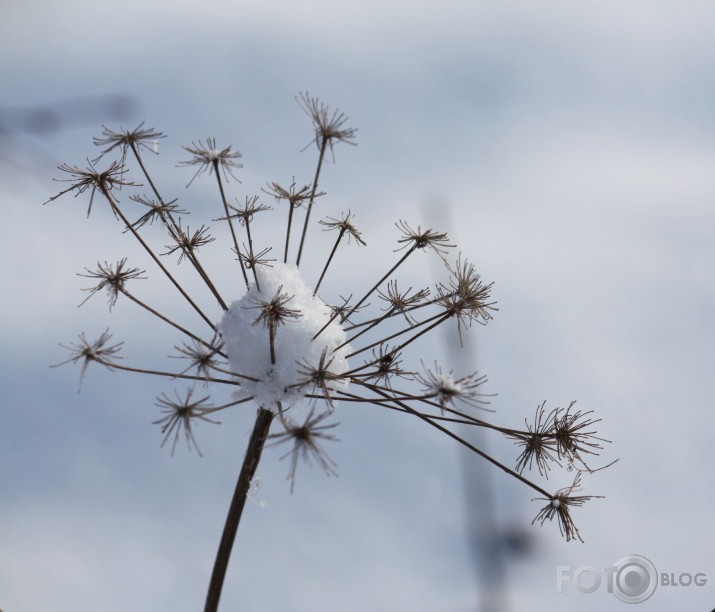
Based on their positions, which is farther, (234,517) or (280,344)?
(280,344)

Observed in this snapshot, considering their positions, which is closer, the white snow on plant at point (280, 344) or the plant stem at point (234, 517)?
the plant stem at point (234, 517)

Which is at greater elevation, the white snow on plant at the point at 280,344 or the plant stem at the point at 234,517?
the white snow on plant at the point at 280,344

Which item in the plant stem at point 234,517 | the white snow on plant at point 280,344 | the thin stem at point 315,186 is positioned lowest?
the plant stem at point 234,517

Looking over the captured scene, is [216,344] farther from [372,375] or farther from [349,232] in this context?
[349,232]

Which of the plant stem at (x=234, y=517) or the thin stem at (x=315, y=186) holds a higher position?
the thin stem at (x=315, y=186)

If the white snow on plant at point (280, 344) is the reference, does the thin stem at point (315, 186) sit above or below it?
above

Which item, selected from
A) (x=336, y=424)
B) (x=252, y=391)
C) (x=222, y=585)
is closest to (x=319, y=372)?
(x=252, y=391)
